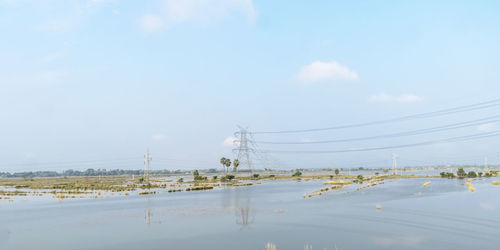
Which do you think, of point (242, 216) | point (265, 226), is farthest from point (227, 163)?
point (265, 226)

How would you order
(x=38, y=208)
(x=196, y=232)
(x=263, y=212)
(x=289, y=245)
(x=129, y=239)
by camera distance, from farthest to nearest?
(x=38, y=208) → (x=263, y=212) → (x=196, y=232) → (x=129, y=239) → (x=289, y=245)

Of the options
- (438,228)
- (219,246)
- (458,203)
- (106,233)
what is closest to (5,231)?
(106,233)

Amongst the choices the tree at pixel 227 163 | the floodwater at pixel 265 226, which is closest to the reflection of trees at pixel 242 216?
the floodwater at pixel 265 226

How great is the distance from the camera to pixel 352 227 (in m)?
35.6

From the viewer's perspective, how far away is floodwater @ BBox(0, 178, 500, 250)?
2989 centimetres

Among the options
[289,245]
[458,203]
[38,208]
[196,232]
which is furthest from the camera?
[38,208]

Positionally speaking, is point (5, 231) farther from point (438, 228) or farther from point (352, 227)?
point (438, 228)

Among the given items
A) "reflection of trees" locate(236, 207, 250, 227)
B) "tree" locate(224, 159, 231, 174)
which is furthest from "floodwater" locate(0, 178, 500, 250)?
"tree" locate(224, 159, 231, 174)

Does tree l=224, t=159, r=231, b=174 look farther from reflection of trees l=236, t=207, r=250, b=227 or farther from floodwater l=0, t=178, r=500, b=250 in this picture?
reflection of trees l=236, t=207, r=250, b=227

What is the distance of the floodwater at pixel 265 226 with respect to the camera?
2989cm

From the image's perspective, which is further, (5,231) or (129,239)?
(5,231)

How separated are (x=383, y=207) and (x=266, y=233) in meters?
22.3

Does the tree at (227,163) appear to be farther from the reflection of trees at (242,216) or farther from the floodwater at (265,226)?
the reflection of trees at (242,216)

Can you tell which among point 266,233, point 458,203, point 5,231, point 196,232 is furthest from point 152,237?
point 458,203
